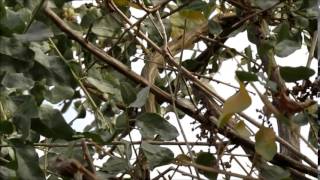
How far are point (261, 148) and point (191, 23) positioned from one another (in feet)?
1.35

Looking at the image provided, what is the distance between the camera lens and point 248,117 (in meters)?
0.63

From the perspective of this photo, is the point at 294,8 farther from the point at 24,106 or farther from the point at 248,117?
the point at 24,106

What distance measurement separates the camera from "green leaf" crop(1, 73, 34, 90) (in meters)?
0.67

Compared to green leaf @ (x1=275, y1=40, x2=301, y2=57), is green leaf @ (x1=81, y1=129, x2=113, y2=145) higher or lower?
lower

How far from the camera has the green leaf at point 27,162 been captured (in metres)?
0.62

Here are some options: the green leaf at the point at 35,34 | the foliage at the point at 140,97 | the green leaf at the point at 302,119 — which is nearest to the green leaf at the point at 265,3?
the foliage at the point at 140,97

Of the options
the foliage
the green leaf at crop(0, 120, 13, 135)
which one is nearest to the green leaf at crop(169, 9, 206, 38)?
the foliage

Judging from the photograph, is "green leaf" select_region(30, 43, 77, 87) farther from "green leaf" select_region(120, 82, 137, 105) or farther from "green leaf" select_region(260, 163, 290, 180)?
"green leaf" select_region(260, 163, 290, 180)

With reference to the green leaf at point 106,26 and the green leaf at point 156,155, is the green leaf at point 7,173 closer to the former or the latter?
the green leaf at point 156,155

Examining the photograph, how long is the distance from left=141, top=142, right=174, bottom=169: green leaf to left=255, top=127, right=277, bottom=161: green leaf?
14 cm

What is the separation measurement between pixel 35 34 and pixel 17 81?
7 centimetres

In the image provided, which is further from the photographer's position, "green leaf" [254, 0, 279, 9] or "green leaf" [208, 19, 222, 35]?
"green leaf" [208, 19, 222, 35]

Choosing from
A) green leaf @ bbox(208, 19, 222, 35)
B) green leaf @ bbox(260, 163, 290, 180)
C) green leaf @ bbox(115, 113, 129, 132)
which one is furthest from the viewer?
green leaf @ bbox(208, 19, 222, 35)

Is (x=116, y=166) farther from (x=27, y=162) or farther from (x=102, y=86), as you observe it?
(x=102, y=86)
